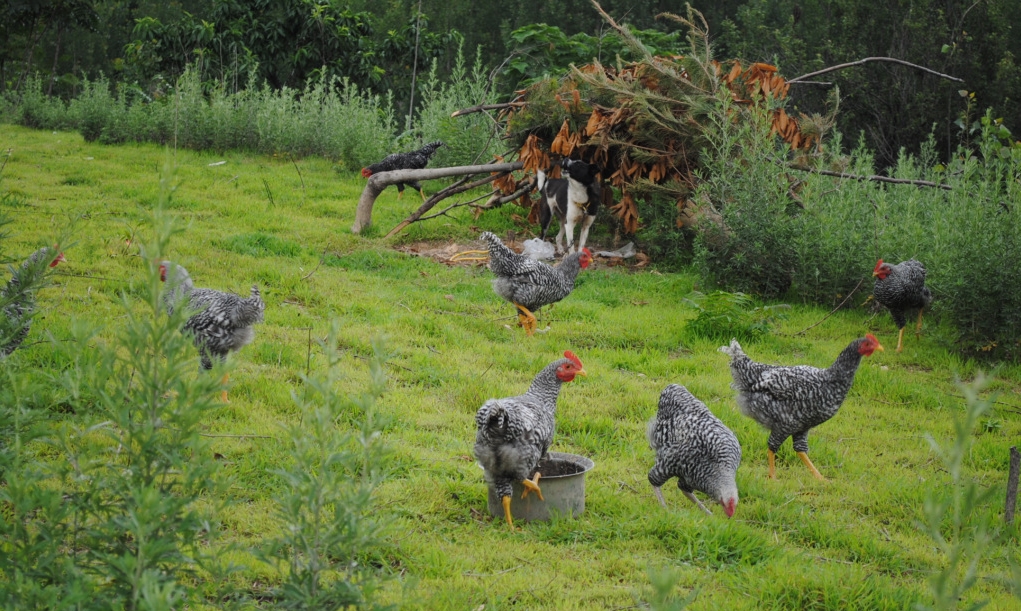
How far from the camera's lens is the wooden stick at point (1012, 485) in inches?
174

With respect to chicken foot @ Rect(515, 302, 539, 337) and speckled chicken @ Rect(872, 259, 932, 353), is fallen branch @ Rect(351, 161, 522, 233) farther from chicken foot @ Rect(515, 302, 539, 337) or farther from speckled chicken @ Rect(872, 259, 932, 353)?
speckled chicken @ Rect(872, 259, 932, 353)

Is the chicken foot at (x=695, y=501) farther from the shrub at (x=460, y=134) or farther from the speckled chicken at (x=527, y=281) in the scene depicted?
the shrub at (x=460, y=134)

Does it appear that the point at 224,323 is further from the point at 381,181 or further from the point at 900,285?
the point at 900,285

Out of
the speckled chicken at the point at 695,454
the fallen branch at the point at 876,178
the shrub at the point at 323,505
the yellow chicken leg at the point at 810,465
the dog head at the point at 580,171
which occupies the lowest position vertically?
the yellow chicken leg at the point at 810,465

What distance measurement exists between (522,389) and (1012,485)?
10.6 feet

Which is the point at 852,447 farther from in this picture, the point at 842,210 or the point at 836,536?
the point at 842,210

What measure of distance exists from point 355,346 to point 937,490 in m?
4.43

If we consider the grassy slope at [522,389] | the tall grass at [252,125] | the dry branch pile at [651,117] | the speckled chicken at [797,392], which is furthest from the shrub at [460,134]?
the speckled chicken at [797,392]

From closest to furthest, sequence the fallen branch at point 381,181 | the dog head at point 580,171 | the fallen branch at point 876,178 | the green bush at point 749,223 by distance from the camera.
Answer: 1. the green bush at point 749,223
2. the fallen branch at point 876,178
3. the dog head at point 580,171
4. the fallen branch at point 381,181

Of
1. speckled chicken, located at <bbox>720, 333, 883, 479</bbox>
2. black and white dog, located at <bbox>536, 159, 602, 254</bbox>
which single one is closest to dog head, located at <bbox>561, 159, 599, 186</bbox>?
black and white dog, located at <bbox>536, 159, 602, 254</bbox>

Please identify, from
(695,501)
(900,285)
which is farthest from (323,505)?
(900,285)

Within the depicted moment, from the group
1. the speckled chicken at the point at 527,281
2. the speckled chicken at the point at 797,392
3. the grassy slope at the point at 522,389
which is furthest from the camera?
the speckled chicken at the point at 527,281

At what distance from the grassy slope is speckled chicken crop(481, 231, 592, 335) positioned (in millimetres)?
285

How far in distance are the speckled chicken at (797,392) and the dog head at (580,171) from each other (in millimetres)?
4654
